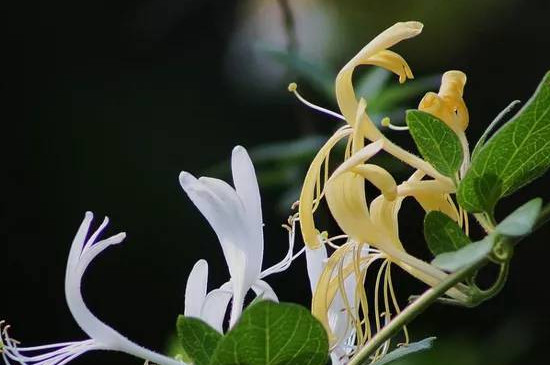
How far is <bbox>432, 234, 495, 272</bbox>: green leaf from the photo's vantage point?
407mm

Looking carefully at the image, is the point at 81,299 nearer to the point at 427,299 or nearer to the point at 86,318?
the point at 86,318

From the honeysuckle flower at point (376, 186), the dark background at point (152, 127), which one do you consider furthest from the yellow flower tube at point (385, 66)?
the dark background at point (152, 127)

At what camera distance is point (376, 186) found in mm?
473

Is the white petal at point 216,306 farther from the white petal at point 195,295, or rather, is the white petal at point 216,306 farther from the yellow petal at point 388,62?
the yellow petal at point 388,62

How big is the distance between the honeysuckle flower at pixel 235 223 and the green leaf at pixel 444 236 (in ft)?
0.29

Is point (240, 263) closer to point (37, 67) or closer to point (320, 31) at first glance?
point (320, 31)

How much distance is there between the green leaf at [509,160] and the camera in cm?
45

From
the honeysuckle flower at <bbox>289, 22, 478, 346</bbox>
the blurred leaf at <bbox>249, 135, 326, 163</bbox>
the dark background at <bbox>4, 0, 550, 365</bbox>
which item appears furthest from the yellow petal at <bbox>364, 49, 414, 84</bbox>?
the dark background at <bbox>4, 0, 550, 365</bbox>

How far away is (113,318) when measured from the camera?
2398 millimetres

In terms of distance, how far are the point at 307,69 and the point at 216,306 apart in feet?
2.70

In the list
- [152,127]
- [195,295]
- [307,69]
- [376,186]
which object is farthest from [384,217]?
[152,127]

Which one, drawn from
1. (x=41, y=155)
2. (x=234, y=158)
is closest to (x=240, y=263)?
(x=234, y=158)

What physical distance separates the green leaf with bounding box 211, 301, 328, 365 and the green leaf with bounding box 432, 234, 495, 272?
49mm

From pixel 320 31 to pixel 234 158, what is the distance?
165cm
